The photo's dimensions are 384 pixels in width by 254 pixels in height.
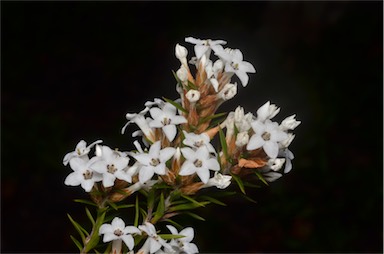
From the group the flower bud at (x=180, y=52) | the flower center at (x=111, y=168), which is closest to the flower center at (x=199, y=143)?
the flower center at (x=111, y=168)

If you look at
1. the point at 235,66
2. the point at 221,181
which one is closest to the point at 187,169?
the point at 221,181

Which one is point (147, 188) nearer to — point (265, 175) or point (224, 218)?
point (265, 175)

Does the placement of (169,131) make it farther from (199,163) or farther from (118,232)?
(118,232)

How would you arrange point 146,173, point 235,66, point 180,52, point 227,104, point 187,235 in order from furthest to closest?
point 227,104
point 180,52
point 235,66
point 187,235
point 146,173

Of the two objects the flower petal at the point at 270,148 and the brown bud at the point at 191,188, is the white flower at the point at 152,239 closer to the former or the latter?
the brown bud at the point at 191,188

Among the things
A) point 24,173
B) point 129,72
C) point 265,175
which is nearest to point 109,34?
point 129,72

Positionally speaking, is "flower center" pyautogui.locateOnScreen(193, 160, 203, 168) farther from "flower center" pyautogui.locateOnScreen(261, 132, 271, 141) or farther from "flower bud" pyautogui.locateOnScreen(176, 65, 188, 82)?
"flower bud" pyautogui.locateOnScreen(176, 65, 188, 82)

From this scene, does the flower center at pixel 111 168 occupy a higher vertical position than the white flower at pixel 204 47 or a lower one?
lower
